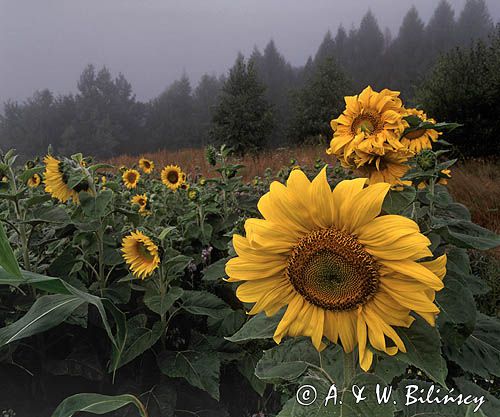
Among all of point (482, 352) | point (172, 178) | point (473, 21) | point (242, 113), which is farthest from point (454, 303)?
point (473, 21)

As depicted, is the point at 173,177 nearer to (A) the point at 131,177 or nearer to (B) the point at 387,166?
(A) the point at 131,177

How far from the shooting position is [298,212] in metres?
0.63

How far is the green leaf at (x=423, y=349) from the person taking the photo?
64cm

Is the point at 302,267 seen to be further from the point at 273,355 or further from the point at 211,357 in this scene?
the point at 211,357

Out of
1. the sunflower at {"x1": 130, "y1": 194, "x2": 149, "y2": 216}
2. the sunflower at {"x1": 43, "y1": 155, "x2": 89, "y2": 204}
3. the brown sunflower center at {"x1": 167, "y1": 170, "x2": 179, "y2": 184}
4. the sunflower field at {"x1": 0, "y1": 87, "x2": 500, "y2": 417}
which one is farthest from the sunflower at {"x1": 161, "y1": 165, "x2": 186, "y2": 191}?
the sunflower at {"x1": 43, "y1": 155, "x2": 89, "y2": 204}

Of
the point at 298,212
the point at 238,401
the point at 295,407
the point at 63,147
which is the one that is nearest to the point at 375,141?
the point at 298,212

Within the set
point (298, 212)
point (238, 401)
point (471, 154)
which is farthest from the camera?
point (471, 154)

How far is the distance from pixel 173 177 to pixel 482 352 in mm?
2134

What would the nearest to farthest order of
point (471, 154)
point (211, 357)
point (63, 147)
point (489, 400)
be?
point (489, 400) → point (211, 357) → point (471, 154) → point (63, 147)

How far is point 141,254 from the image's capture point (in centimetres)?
135

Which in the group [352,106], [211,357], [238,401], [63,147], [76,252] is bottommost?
[63,147]

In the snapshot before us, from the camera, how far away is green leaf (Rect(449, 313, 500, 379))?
4.17 ft

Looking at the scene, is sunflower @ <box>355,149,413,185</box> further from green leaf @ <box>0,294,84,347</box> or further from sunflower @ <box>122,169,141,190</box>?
sunflower @ <box>122,169,141,190</box>

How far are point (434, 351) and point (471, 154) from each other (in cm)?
766
